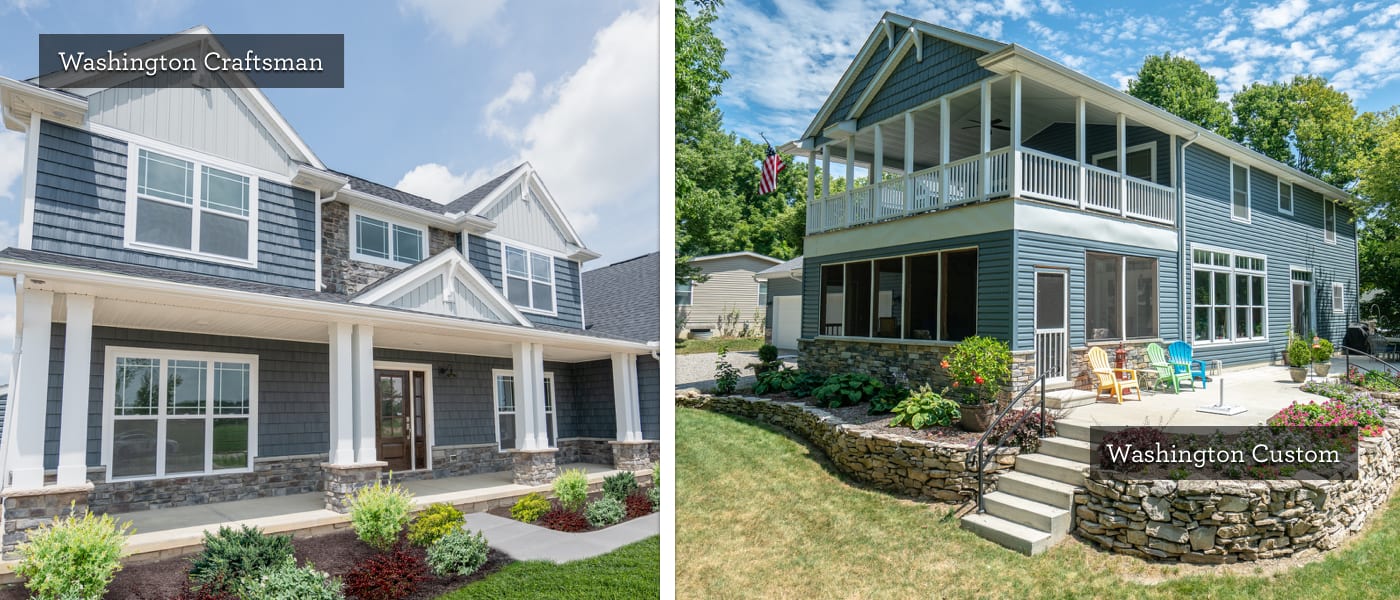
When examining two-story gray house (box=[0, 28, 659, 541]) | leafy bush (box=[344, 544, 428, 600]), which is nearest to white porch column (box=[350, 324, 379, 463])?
two-story gray house (box=[0, 28, 659, 541])

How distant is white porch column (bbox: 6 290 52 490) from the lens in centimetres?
258

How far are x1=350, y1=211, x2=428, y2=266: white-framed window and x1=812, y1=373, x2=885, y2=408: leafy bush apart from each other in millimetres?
3411

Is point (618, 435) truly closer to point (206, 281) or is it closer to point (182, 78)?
point (206, 281)

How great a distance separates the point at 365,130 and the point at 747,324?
317cm

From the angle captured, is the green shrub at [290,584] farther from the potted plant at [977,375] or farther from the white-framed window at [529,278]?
the potted plant at [977,375]

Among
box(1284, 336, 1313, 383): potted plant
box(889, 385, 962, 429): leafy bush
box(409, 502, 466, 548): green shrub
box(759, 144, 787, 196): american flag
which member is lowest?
box(409, 502, 466, 548): green shrub

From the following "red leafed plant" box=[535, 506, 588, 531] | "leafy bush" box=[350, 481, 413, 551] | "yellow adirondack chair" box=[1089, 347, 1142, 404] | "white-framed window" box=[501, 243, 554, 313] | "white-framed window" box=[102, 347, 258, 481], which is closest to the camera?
"white-framed window" box=[102, 347, 258, 481]

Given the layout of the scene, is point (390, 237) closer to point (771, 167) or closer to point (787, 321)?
point (771, 167)

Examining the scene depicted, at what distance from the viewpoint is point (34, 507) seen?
103 inches

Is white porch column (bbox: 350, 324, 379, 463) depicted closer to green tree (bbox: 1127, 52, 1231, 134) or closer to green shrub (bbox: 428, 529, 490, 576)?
green shrub (bbox: 428, 529, 490, 576)

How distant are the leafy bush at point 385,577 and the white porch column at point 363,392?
22.4 inches

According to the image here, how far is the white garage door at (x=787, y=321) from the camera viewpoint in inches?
217

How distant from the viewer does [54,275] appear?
2623 millimetres

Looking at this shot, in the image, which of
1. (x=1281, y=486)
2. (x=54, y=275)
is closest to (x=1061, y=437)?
(x=1281, y=486)
